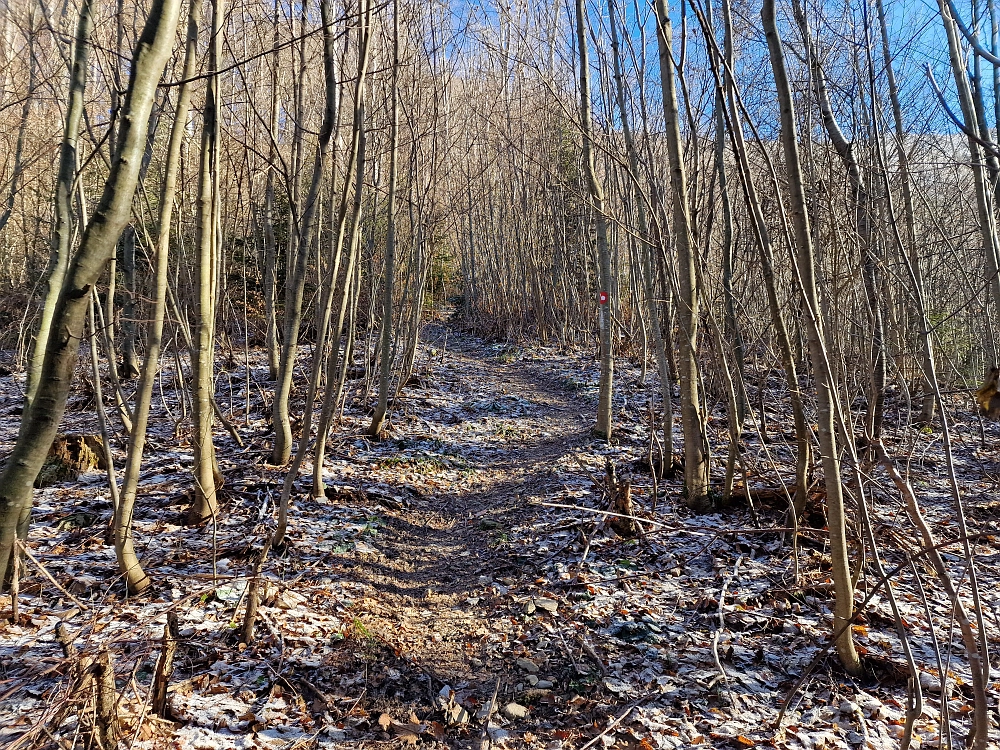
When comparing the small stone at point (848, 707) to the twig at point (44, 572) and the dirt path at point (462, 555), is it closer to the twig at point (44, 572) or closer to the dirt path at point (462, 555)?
the dirt path at point (462, 555)

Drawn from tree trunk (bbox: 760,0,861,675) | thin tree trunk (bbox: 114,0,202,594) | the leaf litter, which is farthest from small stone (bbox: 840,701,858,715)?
thin tree trunk (bbox: 114,0,202,594)

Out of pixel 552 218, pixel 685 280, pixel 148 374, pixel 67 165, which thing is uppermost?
pixel 552 218

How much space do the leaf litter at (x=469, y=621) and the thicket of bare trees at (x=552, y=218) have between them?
34 centimetres

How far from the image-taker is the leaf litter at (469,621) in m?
2.53

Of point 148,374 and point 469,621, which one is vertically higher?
point 148,374

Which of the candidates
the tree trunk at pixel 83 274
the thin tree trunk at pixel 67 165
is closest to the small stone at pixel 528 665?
the tree trunk at pixel 83 274

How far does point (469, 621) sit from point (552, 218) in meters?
12.4

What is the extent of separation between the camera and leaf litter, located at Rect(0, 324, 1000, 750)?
2525 millimetres

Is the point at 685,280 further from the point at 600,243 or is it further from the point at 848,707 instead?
the point at 600,243

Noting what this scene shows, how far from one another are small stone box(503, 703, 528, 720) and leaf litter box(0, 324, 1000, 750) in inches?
0.5

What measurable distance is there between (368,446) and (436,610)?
3.33 m

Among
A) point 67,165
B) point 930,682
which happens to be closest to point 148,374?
point 67,165

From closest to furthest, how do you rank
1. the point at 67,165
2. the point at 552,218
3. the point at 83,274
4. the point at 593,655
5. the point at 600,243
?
the point at 83,274, the point at 593,655, the point at 67,165, the point at 600,243, the point at 552,218

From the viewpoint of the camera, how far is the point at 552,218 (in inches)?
575
